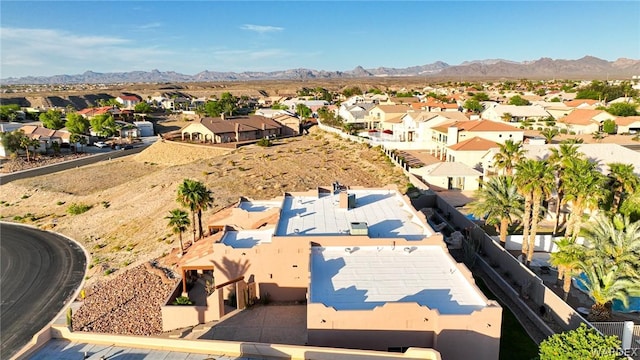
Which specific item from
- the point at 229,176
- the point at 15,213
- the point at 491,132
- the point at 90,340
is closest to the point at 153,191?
the point at 229,176

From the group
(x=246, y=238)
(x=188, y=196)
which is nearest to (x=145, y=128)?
(x=188, y=196)

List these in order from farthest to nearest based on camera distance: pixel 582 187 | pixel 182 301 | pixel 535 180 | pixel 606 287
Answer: pixel 535 180 → pixel 582 187 → pixel 182 301 → pixel 606 287

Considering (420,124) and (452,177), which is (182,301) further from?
(420,124)

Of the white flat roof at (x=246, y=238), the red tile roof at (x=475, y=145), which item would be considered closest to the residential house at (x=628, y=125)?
the red tile roof at (x=475, y=145)

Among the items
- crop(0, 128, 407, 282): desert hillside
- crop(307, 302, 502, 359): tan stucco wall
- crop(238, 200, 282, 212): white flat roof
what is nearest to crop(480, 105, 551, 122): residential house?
crop(0, 128, 407, 282): desert hillside

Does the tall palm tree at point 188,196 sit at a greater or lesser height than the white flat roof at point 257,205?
greater

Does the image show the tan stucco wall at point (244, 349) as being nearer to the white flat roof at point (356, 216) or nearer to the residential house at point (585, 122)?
the white flat roof at point (356, 216)
